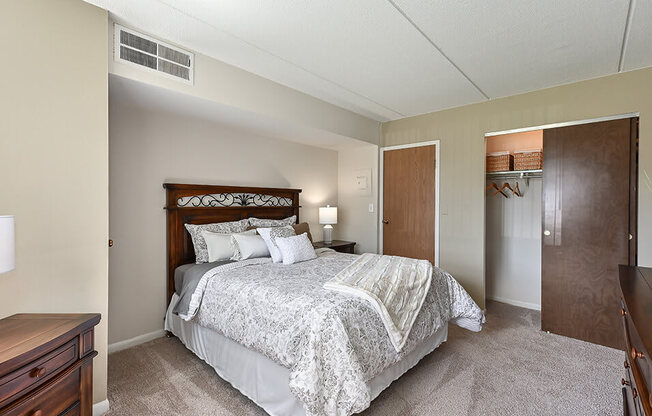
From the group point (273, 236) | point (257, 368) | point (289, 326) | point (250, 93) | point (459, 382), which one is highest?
point (250, 93)

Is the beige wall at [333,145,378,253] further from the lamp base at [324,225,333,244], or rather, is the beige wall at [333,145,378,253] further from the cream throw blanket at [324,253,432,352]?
the cream throw blanket at [324,253,432,352]

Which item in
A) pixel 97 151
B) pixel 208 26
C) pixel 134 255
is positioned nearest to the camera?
pixel 97 151

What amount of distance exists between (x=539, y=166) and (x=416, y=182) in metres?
1.39

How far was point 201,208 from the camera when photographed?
312cm

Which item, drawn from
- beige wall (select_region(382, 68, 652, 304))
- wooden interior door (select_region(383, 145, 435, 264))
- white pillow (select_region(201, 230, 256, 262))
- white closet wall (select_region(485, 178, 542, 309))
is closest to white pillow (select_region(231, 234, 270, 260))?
white pillow (select_region(201, 230, 256, 262))

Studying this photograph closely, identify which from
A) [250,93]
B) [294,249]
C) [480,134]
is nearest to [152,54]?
[250,93]

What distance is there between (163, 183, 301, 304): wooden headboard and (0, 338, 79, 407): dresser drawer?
1.67 metres

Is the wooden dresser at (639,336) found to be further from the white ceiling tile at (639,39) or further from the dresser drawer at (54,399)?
the dresser drawer at (54,399)

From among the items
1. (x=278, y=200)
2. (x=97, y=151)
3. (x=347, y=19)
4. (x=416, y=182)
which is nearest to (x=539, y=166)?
(x=416, y=182)

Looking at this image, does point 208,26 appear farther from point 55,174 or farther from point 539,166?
point 539,166

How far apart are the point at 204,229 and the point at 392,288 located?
190 centimetres

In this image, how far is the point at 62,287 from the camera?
1.78m

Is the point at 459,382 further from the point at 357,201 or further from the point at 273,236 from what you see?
the point at 357,201

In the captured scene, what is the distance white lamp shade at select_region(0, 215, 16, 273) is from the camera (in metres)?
1.22
